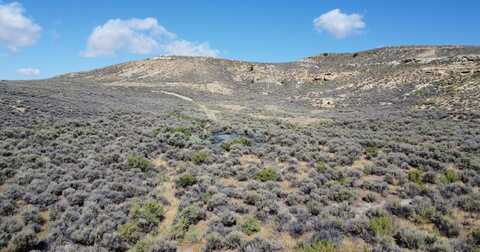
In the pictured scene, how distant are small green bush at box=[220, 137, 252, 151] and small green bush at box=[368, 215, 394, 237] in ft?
33.4

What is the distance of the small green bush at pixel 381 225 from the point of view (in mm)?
7757

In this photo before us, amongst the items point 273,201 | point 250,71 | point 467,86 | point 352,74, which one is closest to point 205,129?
point 273,201

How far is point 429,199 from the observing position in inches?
369

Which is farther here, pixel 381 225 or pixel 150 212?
pixel 150 212

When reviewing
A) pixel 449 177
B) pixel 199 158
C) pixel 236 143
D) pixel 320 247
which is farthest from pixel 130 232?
pixel 449 177

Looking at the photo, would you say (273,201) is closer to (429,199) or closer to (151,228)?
(151,228)

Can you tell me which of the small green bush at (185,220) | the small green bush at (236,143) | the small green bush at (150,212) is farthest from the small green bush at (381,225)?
the small green bush at (236,143)

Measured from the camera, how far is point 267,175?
12.6 meters

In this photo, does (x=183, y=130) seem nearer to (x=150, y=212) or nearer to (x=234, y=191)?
(x=234, y=191)

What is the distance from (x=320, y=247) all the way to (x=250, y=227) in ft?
6.93

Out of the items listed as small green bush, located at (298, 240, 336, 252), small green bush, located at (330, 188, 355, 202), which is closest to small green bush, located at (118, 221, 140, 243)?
small green bush, located at (298, 240, 336, 252)

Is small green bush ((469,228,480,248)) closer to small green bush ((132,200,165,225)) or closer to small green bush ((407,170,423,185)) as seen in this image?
small green bush ((407,170,423,185))

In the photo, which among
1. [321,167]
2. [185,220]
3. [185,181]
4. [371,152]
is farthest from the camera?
[371,152]

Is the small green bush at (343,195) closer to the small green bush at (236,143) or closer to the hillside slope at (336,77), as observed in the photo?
the small green bush at (236,143)
